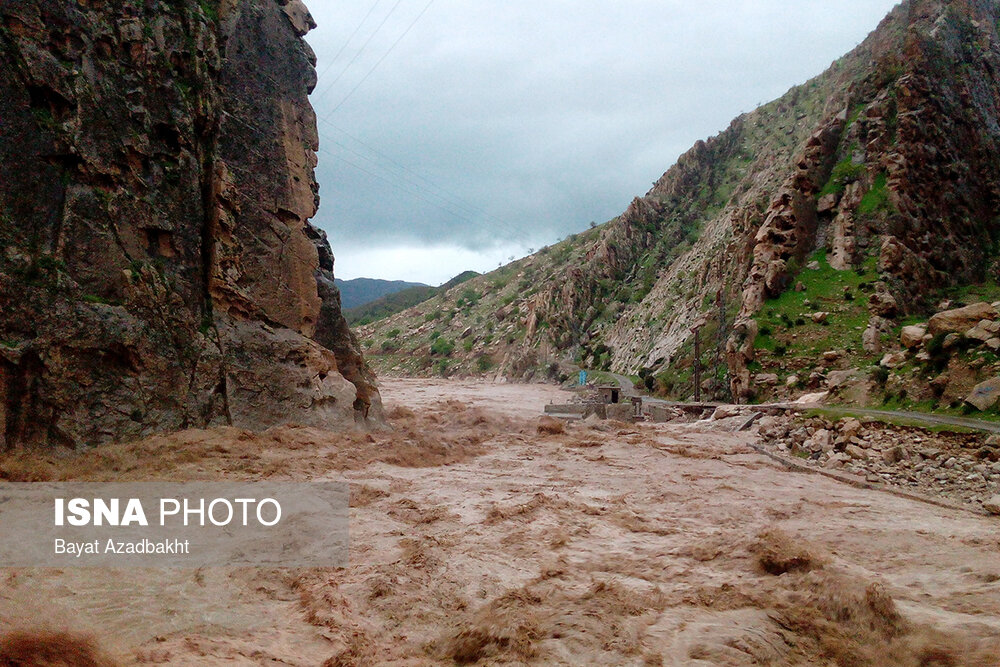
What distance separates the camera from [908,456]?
13344 millimetres

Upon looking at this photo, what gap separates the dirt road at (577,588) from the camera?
5.09 meters

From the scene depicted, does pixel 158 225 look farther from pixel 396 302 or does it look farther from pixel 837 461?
pixel 396 302

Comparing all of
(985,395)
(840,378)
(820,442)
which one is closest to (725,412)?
(840,378)

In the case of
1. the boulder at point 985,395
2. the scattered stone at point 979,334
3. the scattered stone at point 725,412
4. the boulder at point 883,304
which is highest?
the boulder at point 883,304

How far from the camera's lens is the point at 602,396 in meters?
30.2

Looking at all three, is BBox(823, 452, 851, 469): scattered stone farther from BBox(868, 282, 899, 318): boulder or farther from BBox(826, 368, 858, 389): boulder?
BBox(868, 282, 899, 318): boulder

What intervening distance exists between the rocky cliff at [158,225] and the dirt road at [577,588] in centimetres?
209

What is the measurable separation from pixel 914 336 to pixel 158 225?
822 inches

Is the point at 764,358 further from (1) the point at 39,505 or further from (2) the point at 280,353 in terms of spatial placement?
(1) the point at 39,505

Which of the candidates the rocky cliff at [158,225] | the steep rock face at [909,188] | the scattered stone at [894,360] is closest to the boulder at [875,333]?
the steep rock face at [909,188]

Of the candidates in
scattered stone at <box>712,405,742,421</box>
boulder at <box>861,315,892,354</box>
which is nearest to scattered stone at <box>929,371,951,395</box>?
scattered stone at <box>712,405,742,421</box>

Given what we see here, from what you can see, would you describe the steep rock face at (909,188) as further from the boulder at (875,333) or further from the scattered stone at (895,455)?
the scattered stone at (895,455)

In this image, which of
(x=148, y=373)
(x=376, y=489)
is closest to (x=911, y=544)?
(x=376, y=489)

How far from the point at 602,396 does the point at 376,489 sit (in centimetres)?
2025
